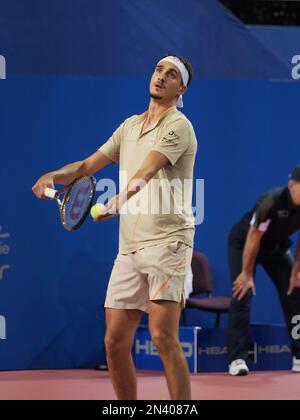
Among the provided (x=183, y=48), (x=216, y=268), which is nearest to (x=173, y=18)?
(x=183, y=48)

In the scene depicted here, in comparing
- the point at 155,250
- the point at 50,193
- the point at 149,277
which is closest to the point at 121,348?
the point at 149,277

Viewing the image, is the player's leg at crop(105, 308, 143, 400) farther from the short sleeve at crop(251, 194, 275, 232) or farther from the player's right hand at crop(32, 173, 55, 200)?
the short sleeve at crop(251, 194, 275, 232)

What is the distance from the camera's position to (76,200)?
466 cm

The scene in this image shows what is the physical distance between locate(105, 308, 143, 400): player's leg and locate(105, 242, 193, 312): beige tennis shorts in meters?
0.05

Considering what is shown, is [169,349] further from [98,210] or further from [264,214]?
[264,214]

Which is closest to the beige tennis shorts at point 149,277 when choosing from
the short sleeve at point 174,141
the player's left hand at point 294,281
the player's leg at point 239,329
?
the short sleeve at point 174,141

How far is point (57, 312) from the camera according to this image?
764cm

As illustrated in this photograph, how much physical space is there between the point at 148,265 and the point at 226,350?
3.46 m

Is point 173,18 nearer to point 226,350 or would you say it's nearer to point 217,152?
point 217,152

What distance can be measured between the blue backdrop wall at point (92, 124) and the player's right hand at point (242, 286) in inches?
31.0

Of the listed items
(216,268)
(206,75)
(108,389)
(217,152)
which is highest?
(206,75)

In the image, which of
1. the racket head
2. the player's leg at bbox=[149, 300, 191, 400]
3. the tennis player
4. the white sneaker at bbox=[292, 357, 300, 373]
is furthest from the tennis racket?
the white sneaker at bbox=[292, 357, 300, 373]

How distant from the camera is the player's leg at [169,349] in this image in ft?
14.5

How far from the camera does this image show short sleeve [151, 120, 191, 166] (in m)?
4.46
